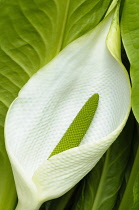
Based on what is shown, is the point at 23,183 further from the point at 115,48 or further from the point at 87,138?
the point at 115,48

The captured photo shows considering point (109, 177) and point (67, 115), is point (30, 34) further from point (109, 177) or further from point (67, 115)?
point (109, 177)

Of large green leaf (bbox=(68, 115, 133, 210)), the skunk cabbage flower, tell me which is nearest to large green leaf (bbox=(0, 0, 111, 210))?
the skunk cabbage flower

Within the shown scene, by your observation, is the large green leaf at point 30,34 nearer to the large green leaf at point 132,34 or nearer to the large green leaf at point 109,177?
the large green leaf at point 132,34

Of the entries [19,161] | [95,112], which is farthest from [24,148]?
[95,112]

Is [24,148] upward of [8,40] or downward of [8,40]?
downward

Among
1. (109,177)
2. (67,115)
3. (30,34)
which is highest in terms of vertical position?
(30,34)

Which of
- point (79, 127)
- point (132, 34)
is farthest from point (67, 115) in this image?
point (132, 34)
